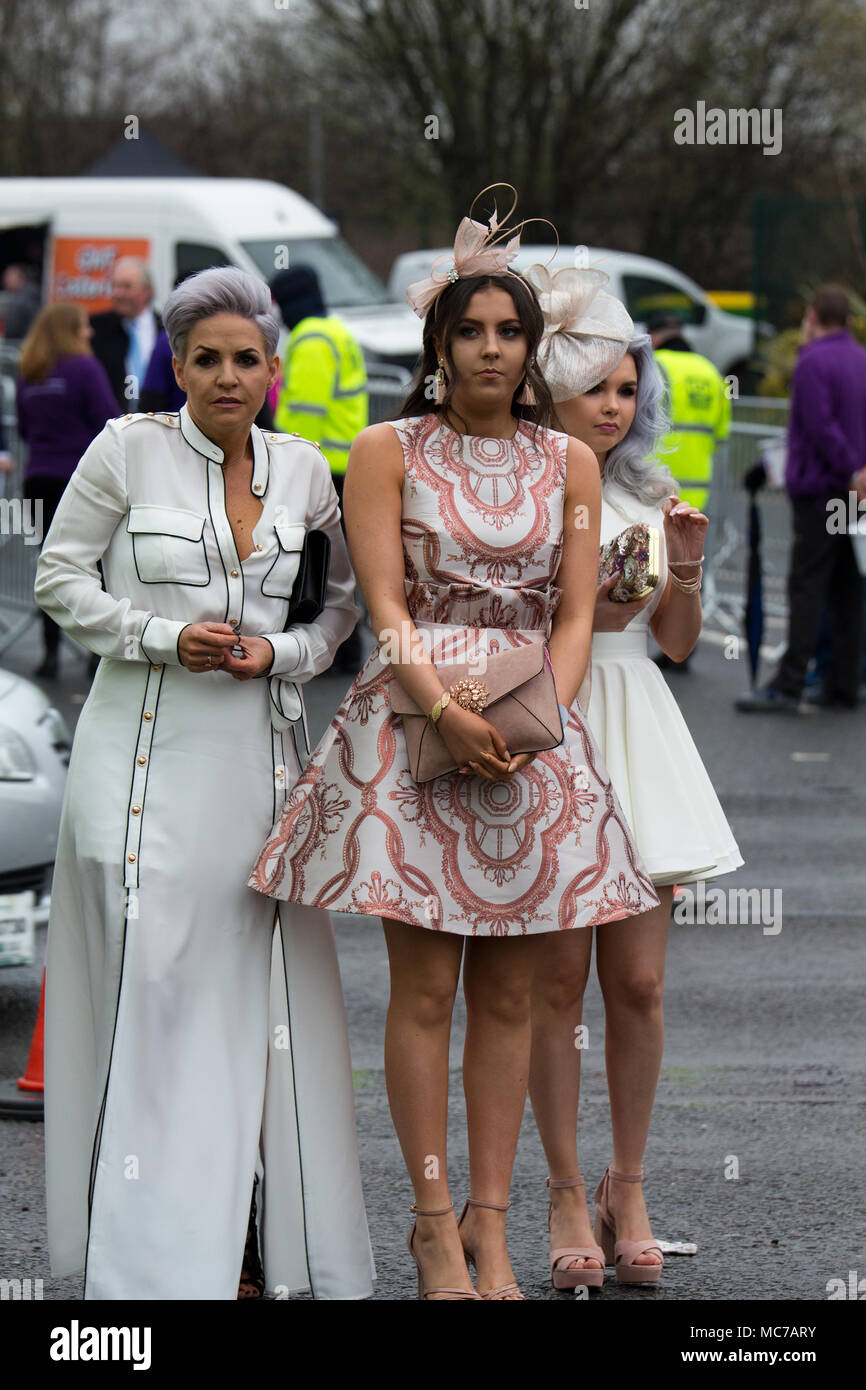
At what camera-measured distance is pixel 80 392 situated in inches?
442

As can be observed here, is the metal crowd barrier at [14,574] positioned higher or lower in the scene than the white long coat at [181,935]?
higher

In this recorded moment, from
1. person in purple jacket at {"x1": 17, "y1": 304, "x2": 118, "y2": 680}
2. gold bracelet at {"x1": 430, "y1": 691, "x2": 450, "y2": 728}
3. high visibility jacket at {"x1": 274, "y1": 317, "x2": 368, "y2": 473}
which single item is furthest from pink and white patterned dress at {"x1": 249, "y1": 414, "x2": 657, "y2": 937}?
person in purple jacket at {"x1": 17, "y1": 304, "x2": 118, "y2": 680}

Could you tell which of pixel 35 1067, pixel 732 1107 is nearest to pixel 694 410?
pixel 732 1107

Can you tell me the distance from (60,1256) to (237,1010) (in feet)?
1.81

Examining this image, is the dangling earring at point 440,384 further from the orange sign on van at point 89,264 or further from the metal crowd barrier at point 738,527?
the orange sign on van at point 89,264

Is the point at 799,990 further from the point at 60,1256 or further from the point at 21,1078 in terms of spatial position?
the point at 60,1256

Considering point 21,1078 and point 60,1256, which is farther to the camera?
point 21,1078

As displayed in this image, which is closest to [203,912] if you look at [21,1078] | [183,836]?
[183,836]

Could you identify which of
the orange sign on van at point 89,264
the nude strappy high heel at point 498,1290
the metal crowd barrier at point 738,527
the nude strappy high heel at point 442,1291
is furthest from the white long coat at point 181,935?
the orange sign on van at point 89,264

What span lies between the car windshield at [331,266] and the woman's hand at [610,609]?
49.6 feet

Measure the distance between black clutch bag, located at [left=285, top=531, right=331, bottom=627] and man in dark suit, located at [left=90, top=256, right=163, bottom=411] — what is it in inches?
302

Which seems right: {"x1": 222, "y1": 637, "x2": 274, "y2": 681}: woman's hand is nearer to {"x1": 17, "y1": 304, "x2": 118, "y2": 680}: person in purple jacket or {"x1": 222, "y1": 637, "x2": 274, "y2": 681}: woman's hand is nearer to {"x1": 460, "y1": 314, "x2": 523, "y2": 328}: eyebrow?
{"x1": 460, "y1": 314, "x2": 523, "y2": 328}: eyebrow

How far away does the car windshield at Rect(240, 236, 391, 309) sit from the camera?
1897 cm

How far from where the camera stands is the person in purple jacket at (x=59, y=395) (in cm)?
1123
